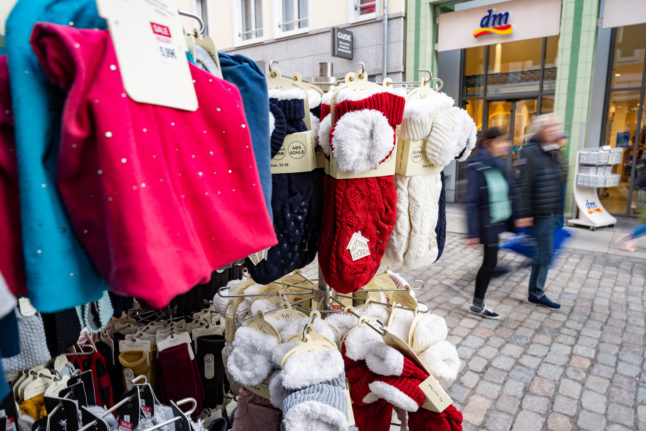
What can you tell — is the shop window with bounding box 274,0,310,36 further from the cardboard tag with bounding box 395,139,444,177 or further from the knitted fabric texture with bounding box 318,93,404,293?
the knitted fabric texture with bounding box 318,93,404,293

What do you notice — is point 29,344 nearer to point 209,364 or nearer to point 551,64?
point 209,364

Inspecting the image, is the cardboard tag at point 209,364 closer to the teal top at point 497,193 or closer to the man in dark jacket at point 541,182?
the teal top at point 497,193

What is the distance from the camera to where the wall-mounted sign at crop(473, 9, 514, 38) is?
737 cm

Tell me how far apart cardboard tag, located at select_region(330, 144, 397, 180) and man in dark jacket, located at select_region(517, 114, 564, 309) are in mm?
2756

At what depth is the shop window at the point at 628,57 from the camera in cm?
732

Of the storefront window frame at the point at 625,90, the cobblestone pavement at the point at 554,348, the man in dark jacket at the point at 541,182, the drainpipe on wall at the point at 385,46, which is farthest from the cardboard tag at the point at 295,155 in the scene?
the storefront window frame at the point at 625,90

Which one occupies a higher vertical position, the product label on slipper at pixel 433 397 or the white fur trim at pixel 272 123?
the white fur trim at pixel 272 123

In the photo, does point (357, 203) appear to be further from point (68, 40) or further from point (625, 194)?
point (625, 194)

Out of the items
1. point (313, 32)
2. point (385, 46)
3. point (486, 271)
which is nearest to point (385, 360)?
point (486, 271)

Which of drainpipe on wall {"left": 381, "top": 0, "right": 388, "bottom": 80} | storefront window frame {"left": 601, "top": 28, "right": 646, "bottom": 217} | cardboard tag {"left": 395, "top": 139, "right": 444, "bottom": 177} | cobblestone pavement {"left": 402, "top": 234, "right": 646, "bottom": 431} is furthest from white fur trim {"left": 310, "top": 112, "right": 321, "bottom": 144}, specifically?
storefront window frame {"left": 601, "top": 28, "right": 646, "bottom": 217}

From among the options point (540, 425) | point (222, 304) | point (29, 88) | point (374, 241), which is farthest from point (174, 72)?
point (540, 425)

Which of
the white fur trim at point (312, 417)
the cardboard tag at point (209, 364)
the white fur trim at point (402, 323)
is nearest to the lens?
the white fur trim at point (312, 417)

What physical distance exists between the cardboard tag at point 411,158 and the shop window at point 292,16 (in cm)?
909

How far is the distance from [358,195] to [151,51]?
0.95 m
